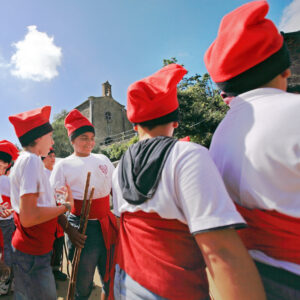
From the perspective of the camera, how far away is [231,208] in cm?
77

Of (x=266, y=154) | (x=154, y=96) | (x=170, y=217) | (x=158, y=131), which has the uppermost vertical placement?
(x=154, y=96)

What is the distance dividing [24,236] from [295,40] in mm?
10878

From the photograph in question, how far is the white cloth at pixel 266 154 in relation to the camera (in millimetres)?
776

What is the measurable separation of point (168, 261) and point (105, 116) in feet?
101

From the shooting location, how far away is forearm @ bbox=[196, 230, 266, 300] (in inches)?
28.4

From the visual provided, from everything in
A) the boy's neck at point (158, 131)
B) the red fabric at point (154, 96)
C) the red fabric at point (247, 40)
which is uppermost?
the red fabric at point (247, 40)

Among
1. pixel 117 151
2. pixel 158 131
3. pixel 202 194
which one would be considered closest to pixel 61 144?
pixel 117 151

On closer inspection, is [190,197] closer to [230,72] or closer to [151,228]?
[151,228]

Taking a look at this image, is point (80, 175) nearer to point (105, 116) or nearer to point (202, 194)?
point (202, 194)

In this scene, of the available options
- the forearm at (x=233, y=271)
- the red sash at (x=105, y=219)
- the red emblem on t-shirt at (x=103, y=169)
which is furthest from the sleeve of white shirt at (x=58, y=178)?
the forearm at (x=233, y=271)

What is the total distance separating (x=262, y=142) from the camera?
2.67 feet

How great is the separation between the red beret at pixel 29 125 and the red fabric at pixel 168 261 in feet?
5.08

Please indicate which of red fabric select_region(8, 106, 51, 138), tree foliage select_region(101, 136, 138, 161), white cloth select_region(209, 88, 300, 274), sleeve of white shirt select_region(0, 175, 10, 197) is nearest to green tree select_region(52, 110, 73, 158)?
tree foliage select_region(101, 136, 138, 161)

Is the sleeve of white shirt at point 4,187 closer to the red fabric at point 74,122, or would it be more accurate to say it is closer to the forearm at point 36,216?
the red fabric at point 74,122
